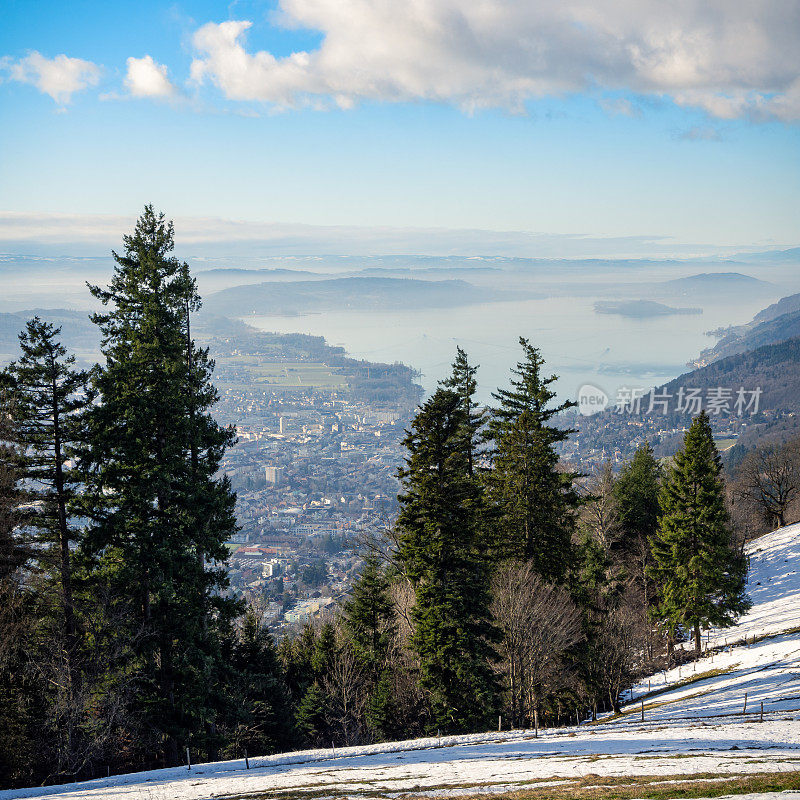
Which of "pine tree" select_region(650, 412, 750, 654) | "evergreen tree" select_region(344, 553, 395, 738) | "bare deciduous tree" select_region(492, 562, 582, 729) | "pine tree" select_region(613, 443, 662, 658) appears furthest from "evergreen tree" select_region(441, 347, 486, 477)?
"pine tree" select_region(613, 443, 662, 658)

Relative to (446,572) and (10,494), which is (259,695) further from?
(10,494)

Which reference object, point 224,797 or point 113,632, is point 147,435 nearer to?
point 113,632

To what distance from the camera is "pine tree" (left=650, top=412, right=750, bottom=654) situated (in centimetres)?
2702

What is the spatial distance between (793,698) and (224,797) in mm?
15358

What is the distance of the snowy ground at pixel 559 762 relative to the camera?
41.1 ft

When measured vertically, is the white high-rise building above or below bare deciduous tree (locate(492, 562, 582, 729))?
below

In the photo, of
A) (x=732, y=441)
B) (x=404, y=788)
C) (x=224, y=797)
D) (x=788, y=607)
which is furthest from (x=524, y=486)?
(x=732, y=441)

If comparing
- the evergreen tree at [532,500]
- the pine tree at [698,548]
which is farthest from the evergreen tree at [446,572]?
the pine tree at [698,548]

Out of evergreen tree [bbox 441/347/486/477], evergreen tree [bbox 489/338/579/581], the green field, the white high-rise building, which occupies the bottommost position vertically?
the white high-rise building

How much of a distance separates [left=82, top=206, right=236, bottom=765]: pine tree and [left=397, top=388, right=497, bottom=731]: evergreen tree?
593cm

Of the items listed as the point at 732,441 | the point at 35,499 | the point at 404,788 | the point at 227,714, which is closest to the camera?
the point at 404,788

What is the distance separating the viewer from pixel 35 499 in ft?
52.6

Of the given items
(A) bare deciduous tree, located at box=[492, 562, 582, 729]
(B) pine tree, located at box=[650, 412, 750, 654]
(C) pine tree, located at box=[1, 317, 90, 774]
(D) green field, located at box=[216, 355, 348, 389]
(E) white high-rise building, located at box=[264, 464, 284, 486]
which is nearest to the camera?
(C) pine tree, located at box=[1, 317, 90, 774]

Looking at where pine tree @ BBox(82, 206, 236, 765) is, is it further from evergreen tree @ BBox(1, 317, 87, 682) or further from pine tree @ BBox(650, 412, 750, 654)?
pine tree @ BBox(650, 412, 750, 654)
